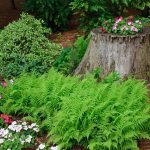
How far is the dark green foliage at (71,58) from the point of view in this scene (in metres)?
7.82

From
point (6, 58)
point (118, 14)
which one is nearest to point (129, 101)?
point (6, 58)

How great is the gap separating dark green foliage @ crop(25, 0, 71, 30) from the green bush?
5.47 ft

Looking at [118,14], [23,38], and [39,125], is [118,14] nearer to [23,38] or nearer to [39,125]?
[23,38]

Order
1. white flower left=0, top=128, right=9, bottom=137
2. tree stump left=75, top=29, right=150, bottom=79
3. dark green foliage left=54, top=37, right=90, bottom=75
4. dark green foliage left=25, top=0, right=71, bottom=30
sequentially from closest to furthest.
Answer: white flower left=0, top=128, right=9, bottom=137, tree stump left=75, top=29, right=150, bottom=79, dark green foliage left=54, top=37, right=90, bottom=75, dark green foliage left=25, top=0, right=71, bottom=30

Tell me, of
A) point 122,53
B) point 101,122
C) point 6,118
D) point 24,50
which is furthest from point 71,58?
point 101,122

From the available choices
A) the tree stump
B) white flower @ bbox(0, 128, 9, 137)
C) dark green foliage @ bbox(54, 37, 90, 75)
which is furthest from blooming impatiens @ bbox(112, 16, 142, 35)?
white flower @ bbox(0, 128, 9, 137)

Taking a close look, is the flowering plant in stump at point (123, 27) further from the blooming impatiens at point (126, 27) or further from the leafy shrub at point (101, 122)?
the leafy shrub at point (101, 122)

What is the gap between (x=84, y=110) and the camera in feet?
16.8

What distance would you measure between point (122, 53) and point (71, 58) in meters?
1.24

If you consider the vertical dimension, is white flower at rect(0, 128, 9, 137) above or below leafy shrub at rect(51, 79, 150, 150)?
below

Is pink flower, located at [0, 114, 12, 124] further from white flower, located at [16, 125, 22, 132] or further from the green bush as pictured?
the green bush

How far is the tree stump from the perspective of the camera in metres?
6.92

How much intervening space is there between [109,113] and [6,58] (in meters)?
4.26

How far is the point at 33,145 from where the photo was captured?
530 cm
